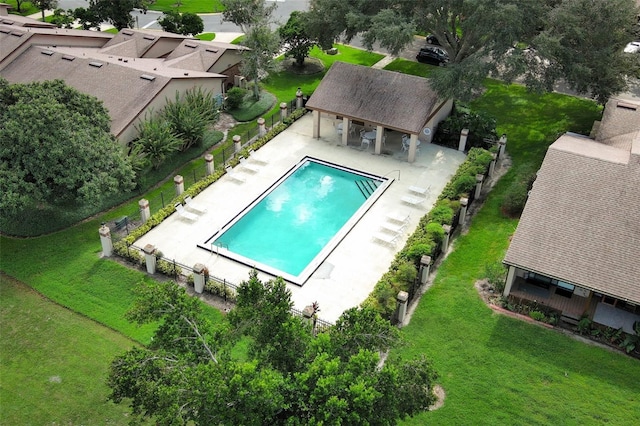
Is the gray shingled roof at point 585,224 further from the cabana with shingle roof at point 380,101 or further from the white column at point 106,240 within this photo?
the white column at point 106,240

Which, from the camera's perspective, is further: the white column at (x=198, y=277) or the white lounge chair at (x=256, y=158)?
the white lounge chair at (x=256, y=158)

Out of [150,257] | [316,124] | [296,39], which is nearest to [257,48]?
[296,39]

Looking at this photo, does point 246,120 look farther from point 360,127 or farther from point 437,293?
point 437,293

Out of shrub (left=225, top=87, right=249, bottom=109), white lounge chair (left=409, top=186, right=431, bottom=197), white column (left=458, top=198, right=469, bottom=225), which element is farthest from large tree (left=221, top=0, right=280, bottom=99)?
white column (left=458, top=198, right=469, bottom=225)

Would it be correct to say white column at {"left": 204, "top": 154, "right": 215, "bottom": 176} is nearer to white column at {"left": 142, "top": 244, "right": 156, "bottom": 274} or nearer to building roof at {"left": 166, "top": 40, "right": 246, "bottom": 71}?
white column at {"left": 142, "top": 244, "right": 156, "bottom": 274}

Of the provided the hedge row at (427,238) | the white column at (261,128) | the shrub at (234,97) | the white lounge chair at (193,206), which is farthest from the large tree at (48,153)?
the hedge row at (427,238)

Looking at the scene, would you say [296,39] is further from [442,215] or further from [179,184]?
[442,215]

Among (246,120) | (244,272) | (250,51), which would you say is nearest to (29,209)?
(244,272)
